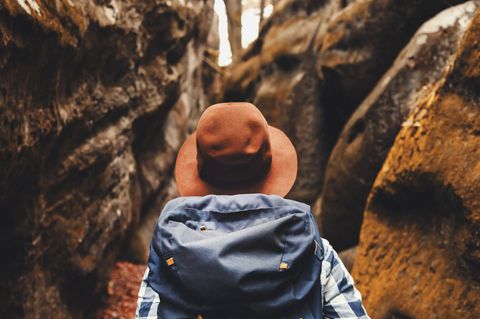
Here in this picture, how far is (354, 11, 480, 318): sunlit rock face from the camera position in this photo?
2834 millimetres

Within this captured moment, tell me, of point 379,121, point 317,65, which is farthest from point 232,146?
point 317,65

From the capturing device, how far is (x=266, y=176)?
209 centimetres

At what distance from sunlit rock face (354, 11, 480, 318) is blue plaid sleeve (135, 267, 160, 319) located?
207cm

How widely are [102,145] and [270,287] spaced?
4.96m

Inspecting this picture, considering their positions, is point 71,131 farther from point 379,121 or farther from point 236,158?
point 379,121

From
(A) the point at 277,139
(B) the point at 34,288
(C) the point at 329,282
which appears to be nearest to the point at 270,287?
(C) the point at 329,282

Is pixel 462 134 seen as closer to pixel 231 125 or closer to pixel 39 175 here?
pixel 231 125

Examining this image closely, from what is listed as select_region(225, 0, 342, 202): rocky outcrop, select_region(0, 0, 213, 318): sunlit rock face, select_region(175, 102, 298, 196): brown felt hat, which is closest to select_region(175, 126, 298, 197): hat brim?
select_region(175, 102, 298, 196): brown felt hat

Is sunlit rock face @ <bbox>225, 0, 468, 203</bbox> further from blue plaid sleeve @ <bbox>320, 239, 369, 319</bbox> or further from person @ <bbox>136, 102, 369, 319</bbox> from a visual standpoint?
blue plaid sleeve @ <bbox>320, 239, 369, 319</bbox>

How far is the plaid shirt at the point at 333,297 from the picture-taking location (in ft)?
5.93

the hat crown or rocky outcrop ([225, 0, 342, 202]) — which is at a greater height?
the hat crown

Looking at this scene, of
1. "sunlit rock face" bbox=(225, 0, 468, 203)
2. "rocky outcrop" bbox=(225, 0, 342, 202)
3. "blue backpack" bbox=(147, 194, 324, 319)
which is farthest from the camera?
"rocky outcrop" bbox=(225, 0, 342, 202)

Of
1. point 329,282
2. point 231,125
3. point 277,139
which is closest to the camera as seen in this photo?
point 329,282

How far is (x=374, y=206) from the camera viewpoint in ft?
13.6
